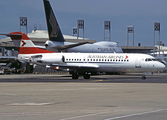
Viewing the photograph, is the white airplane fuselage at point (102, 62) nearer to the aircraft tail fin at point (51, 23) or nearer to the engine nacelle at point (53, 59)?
the engine nacelle at point (53, 59)

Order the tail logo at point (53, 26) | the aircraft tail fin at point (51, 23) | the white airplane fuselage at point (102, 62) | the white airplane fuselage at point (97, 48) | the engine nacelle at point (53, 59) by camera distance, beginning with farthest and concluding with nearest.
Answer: the white airplane fuselage at point (97, 48)
the tail logo at point (53, 26)
the aircraft tail fin at point (51, 23)
the engine nacelle at point (53, 59)
the white airplane fuselage at point (102, 62)

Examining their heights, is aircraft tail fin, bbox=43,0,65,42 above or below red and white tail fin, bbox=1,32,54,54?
above

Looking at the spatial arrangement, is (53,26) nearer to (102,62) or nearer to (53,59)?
(53,59)

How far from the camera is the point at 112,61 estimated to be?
155ft

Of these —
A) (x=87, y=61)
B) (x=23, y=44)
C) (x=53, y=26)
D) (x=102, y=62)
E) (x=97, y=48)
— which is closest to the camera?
(x=102, y=62)

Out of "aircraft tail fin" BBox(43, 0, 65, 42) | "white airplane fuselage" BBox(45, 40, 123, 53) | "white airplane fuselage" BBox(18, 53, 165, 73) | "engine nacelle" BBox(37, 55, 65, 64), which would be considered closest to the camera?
"white airplane fuselage" BBox(18, 53, 165, 73)

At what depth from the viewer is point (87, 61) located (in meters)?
48.7

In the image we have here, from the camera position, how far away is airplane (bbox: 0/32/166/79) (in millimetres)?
45969

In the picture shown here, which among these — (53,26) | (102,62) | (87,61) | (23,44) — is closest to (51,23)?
(53,26)

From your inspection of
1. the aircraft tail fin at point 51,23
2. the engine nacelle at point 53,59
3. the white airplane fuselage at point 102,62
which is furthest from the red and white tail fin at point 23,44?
the aircraft tail fin at point 51,23

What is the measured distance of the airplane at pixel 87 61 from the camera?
46.0m

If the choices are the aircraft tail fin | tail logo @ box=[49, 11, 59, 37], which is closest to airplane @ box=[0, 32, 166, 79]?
the aircraft tail fin

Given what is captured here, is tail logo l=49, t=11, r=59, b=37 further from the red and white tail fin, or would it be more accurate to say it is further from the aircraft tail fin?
the red and white tail fin

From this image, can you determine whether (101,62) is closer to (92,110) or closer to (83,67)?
(83,67)
